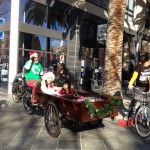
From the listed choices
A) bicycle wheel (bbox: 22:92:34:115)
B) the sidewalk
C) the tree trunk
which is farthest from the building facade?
bicycle wheel (bbox: 22:92:34:115)

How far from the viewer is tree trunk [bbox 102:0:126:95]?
899 cm

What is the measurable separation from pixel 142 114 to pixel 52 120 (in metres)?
1.99

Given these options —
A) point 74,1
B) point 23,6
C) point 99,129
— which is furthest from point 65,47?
point 99,129

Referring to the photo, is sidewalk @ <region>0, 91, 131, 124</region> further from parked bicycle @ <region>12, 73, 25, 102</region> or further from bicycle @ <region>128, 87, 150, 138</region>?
bicycle @ <region>128, 87, 150, 138</region>

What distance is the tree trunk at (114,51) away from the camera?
899 cm

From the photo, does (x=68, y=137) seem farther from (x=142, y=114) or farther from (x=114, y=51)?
(x=114, y=51)

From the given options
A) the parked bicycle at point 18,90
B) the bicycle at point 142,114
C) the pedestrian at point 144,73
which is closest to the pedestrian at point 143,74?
the pedestrian at point 144,73

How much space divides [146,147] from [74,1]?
442 inches

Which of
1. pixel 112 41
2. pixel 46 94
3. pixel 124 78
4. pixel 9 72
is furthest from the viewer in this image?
pixel 124 78

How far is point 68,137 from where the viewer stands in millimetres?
6070

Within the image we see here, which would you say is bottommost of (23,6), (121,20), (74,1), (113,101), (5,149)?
(5,149)

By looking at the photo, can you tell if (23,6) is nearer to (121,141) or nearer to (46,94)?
(46,94)

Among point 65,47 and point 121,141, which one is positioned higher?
point 65,47

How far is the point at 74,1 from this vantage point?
1530 cm
